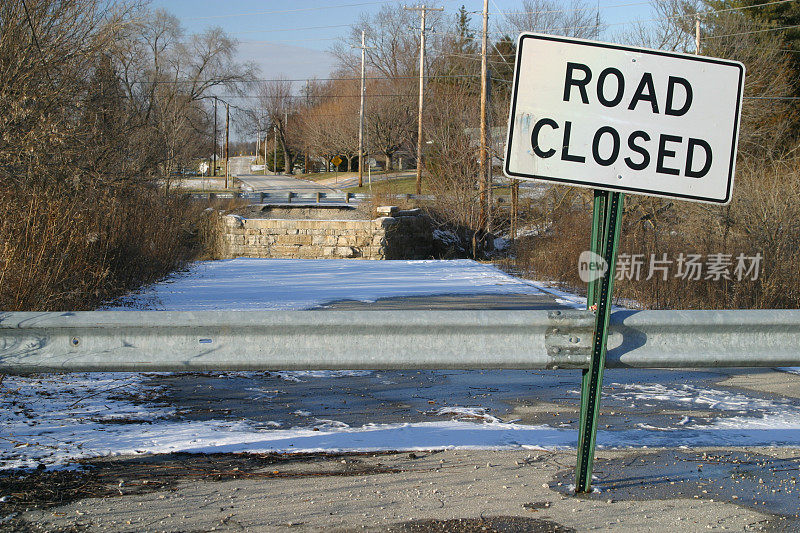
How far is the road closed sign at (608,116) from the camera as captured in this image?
3.58m

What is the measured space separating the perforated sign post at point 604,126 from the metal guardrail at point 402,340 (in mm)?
224

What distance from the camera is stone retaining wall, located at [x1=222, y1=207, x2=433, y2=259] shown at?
28781mm

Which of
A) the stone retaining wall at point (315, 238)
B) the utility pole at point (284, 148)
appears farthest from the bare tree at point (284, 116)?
the stone retaining wall at point (315, 238)

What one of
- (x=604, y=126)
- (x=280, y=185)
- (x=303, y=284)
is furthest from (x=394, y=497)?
(x=280, y=185)

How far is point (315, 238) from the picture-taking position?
29.0m

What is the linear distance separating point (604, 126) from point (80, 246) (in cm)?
795

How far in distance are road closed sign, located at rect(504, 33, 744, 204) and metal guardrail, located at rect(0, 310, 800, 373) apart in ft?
2.14

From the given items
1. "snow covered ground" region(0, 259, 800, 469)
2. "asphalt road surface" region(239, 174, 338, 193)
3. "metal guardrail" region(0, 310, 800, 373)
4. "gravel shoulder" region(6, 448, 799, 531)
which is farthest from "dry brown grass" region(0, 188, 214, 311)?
"asphalt road surface" region(239, 174, 338, 193)

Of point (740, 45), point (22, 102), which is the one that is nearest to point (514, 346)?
point (22, 102)

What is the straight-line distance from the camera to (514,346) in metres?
3.64

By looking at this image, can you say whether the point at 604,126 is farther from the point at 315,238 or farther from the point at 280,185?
the point at 280,185

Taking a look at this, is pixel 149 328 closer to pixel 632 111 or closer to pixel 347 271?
pixel 632 111

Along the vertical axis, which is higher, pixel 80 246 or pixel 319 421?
pixel 80 246

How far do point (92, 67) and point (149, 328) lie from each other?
11032mm
